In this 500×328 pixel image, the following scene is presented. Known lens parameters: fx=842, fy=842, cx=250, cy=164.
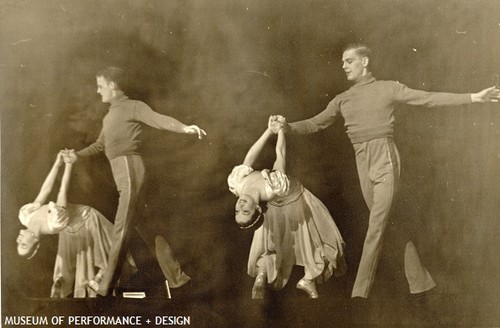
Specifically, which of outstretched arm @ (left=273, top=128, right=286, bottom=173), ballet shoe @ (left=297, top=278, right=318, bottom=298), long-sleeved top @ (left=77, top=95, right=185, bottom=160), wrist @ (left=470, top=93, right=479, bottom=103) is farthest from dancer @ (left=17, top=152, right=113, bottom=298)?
wrist @ (left=470, top=93, right=479, bottom=103)

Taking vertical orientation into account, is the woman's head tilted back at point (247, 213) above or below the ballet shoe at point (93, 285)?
above

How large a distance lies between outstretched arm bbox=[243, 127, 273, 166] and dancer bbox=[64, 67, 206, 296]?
44cm

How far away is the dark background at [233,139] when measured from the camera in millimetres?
7051

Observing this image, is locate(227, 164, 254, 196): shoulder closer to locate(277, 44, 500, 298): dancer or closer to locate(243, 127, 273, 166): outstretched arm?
locate(243, 127, 273, 166): outstretched arm

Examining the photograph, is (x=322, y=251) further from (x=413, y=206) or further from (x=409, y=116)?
(x=409, y=116)

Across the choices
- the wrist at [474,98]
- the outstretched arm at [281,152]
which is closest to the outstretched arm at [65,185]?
the outstretched arm at [281,152]

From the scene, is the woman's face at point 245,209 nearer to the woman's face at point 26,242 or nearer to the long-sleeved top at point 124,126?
the long-sleeved top at point 124,126

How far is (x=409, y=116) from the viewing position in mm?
7145

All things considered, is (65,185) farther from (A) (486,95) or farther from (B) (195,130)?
(A) (486,95)

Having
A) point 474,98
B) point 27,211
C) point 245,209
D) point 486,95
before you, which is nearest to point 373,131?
point 474,98

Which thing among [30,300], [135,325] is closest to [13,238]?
[30,300]

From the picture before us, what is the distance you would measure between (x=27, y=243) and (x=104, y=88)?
1445 mm

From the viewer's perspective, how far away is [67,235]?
7.05m

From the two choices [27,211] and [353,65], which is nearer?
[27,211]
